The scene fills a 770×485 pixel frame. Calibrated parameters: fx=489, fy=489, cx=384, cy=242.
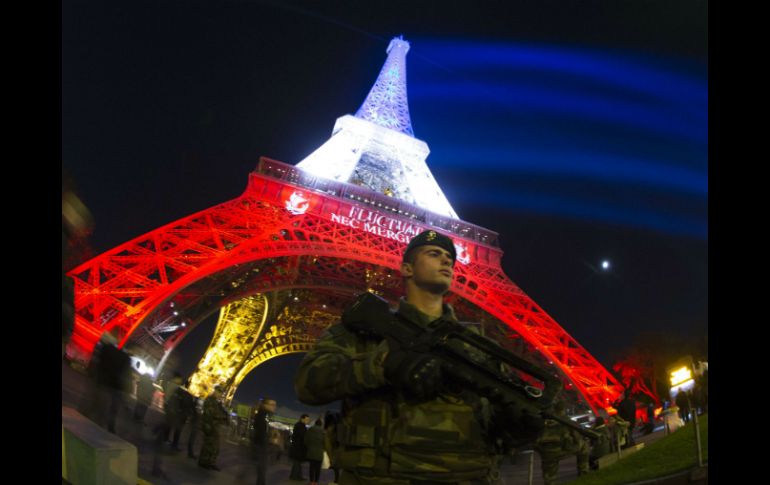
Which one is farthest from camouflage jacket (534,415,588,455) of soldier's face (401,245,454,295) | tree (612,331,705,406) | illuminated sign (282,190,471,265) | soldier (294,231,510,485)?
tree (612,331,705,406)

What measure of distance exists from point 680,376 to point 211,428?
316 inches

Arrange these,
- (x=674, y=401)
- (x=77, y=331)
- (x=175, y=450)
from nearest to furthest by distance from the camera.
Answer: (x=175, y=450) < (x=77, y=331) < (x=674, y=401)

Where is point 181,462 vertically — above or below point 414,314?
below

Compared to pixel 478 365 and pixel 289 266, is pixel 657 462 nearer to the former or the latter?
pixel 478 365

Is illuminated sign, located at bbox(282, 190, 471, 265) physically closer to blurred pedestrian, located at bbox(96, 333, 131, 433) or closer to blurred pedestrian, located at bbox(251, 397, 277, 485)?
blurred pedestrian, located at bbox(251, 397, 277, 485)

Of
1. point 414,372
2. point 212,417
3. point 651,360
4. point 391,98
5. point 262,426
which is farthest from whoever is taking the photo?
point 391,98

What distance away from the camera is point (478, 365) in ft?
5.47

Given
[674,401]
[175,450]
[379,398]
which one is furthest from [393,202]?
[379,398]

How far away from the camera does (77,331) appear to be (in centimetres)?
797

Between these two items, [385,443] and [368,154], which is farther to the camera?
[368,154]

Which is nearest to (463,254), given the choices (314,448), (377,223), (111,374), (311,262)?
(377,223)
